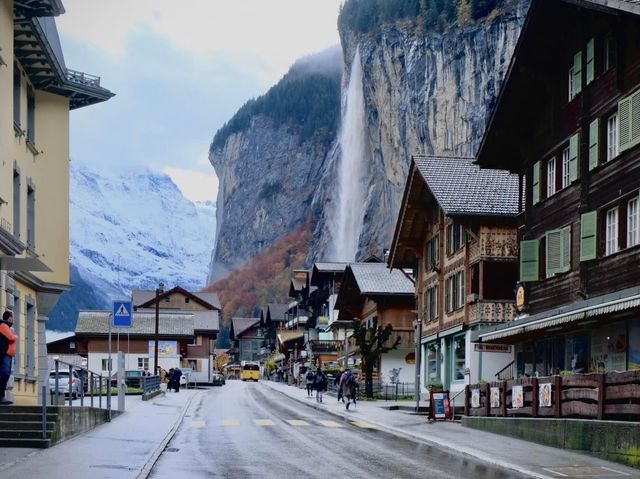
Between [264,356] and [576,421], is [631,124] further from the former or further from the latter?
A: [264,356]

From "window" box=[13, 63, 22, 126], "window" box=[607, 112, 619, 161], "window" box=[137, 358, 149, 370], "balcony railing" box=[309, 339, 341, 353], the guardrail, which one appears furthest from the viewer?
"balcony railing" box=[309, 339, 341, 353]

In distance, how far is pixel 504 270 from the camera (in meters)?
43.4

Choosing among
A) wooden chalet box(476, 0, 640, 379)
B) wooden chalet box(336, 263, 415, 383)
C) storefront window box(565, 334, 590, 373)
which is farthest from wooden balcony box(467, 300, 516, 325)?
wooden chalet box(336, 263, 415, 383)

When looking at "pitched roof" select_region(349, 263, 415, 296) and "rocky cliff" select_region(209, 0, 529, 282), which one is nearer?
"pitched roof" select_region(349, 263, 415, 296)

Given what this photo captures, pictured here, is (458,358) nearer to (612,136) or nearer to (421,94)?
(612,136)

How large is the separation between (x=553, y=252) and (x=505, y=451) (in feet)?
32.9

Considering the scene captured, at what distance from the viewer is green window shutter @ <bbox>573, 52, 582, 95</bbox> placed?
94.7 feet

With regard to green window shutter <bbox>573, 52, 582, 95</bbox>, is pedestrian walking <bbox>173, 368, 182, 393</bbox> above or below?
below

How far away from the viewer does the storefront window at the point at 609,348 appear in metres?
25.7

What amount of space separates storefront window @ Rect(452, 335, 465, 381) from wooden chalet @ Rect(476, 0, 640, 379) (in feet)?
34.9

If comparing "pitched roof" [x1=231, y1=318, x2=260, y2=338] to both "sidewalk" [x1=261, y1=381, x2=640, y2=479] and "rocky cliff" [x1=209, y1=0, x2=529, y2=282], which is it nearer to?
"rocky cliff" [x1=209, y1=0, x2=529, y2=282]

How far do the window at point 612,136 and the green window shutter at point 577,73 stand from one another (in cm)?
198

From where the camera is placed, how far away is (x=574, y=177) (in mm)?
29016

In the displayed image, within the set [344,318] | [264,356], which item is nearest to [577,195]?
[344,318]
